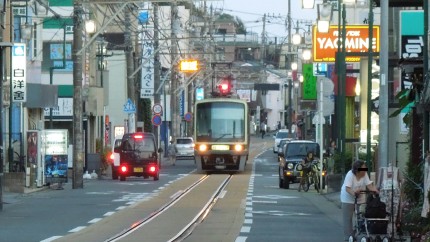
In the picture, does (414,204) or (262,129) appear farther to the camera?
(262,129)

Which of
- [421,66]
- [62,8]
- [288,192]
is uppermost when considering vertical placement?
[62,8]

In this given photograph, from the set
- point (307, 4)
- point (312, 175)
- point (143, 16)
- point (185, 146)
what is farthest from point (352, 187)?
point (185, 146)

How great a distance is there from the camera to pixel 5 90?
44.3m

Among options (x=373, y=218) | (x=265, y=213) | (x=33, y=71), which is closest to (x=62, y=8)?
(x=33, y=71)

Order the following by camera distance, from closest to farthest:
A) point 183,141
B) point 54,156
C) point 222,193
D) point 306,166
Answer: point 222,193
point 306,166
point 54,156
point 183,141

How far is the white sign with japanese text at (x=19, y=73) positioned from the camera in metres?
41.3

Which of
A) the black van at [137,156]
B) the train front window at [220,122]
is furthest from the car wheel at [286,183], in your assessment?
the train front window at [220,122]

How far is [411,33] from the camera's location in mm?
25547

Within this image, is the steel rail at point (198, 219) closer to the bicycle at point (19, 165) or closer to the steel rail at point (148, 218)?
the steel rail at point (148, 218)

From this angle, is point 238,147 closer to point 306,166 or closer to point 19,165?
point 306,166

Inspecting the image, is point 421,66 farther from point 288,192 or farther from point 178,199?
point 288,192

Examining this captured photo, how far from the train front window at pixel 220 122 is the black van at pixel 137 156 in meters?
5.39

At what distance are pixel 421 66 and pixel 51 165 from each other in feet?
72.9

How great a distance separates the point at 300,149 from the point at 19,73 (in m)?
11.5
